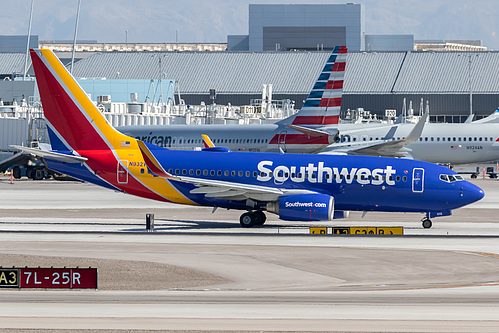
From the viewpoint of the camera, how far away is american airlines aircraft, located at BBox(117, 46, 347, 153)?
68250 mm

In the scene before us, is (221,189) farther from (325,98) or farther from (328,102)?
(328,102)

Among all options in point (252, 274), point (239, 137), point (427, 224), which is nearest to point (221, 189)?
point (427, 224)

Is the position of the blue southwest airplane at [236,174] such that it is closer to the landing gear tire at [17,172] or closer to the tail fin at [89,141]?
the tail fin at [89,141]

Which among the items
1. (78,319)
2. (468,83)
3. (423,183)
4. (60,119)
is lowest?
(78,319)

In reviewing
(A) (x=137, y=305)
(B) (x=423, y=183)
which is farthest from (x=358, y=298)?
(B) (x=423, y=183)

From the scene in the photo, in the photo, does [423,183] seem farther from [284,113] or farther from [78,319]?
[284,113]

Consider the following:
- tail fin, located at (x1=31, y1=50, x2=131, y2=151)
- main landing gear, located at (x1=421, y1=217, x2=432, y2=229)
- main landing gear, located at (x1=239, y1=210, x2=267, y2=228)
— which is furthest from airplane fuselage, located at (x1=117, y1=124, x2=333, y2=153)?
tail fin, located at (x1=31, y1=50, x2=131, y2=151)

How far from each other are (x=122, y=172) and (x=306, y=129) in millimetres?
27546

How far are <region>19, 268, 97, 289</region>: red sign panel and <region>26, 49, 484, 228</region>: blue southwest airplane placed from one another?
49.3 ft

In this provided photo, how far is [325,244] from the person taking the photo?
1400 inches

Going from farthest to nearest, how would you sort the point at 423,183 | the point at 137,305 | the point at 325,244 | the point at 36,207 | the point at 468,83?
the point at 468,83 → the point at 36,207 → the point at 423,183 → the point at 325,244 → the point at 137,305

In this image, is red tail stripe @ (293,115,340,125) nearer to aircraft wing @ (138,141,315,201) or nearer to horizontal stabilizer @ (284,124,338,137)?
horizontal stabilizer @ (284,124,338,137)

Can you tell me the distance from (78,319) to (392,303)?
8.09 metres

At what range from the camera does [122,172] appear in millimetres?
42406
